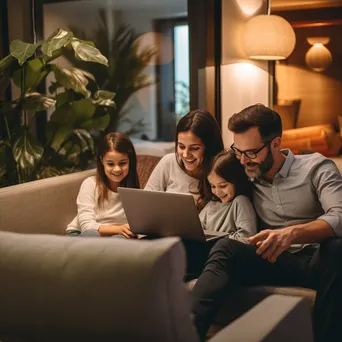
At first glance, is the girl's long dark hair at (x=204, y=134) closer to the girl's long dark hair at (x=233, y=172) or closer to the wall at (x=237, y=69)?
the girl's long dark hair at (x=233, y=172)

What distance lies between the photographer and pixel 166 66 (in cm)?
407

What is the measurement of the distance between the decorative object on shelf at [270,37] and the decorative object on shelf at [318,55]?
109mm

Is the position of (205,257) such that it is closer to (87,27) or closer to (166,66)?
(166,66)

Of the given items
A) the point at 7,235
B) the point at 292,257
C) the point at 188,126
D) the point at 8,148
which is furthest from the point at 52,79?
the point at 7,235

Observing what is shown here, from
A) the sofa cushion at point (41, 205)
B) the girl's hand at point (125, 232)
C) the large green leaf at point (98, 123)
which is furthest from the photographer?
the large green leaf at point (98, 123)

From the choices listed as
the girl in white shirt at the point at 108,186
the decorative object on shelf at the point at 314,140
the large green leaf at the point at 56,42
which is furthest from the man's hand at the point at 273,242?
the large green leaf at the point at 56,42

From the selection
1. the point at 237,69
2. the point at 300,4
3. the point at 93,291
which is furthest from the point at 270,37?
the point at 93,291

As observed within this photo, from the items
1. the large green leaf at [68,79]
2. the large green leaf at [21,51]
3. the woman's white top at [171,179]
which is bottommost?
the woman's white top at [171,179]

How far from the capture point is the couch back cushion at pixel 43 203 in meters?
2.95

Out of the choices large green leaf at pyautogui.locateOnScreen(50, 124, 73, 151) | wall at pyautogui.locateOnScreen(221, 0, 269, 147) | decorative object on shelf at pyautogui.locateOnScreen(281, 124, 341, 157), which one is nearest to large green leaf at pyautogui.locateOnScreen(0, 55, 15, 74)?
large green leaf at pyautogui.locateOnScreen(50, 124, 73, 151)

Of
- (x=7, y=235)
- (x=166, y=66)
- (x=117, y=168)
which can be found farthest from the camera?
(x=166, y=66)

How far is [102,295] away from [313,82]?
2.97 meters

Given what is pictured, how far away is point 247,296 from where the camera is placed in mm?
2398

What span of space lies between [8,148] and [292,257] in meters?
2.08
